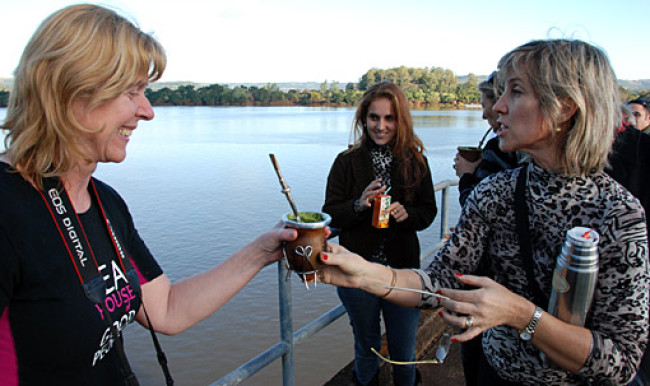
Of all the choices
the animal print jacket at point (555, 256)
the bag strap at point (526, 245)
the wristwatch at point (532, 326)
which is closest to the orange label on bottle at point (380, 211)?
the animal print jacket at point (555, 256)

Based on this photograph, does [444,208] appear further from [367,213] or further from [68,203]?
[68,203]

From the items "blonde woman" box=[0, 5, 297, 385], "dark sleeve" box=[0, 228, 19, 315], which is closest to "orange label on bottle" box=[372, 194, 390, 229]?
"blonde woman" box=[0, 5, 297, 385]

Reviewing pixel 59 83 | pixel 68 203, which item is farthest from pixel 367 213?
pixel 59 83

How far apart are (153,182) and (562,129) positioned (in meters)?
11.6

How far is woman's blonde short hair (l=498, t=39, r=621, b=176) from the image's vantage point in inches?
60.8

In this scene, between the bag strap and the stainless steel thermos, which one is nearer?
the stainless steel thermos

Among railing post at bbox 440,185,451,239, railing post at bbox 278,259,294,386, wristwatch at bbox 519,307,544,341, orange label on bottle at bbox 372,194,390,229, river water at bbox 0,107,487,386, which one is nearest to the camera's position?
wristwatch at bbox 519,307,544,341

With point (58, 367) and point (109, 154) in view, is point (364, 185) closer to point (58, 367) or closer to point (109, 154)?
point (109, 154)

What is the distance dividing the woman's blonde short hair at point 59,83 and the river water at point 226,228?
154 inches

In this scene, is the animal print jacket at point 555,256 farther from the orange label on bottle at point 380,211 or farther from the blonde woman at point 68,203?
the blonde woman at point 68,203

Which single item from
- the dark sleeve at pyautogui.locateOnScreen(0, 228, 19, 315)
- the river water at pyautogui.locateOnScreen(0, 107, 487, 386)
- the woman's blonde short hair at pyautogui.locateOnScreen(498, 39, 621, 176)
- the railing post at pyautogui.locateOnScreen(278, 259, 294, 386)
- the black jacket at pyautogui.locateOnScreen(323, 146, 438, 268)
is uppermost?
the woman's blonde short hair at pyautogui.locateOnScreen(498, 39, 621, 176)

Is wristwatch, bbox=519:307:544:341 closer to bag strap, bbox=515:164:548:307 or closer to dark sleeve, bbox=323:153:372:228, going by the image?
bag strap, bbox=515:164:548:307

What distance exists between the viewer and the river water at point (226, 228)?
5055mm

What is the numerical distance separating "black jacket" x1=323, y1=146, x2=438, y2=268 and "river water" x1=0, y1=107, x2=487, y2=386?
2.37 metres
